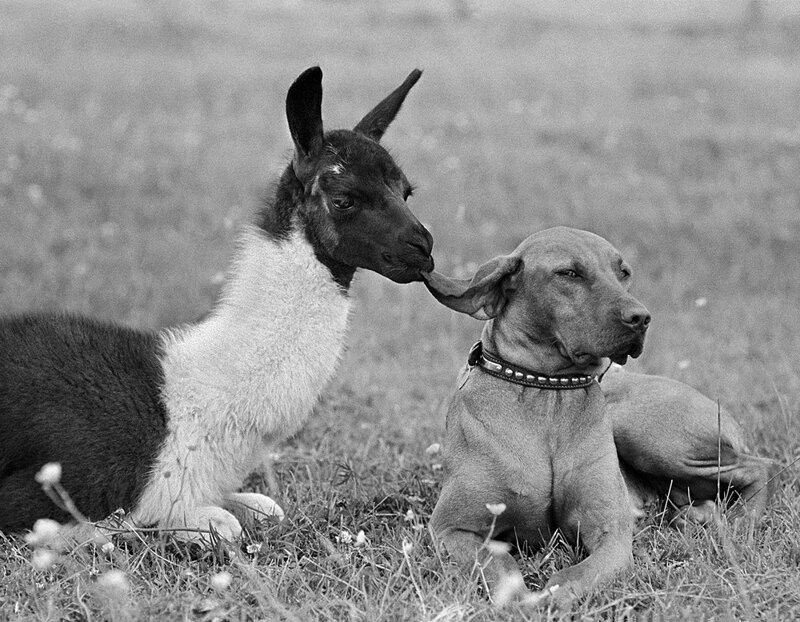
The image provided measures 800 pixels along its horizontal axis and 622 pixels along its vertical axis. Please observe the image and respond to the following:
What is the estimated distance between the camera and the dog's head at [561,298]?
12.3ft

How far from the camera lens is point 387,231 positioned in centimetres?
395

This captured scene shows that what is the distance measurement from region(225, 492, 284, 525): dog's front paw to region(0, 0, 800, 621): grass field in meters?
0.14

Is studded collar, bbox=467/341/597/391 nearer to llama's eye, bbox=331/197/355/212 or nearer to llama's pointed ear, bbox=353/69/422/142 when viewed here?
llama's eye, bbox=331/197/355/212

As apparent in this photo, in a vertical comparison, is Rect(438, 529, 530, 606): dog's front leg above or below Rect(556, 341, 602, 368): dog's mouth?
below

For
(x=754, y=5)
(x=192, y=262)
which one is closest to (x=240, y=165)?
(x=192, y=262)

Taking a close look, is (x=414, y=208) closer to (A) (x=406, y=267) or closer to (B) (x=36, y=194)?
(B) (x=36, y=194)

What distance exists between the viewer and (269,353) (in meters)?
4.08

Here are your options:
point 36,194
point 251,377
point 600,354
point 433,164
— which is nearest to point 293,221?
point 251,377

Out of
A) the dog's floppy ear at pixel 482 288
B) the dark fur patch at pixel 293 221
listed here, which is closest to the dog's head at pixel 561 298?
the dog's floppy ear at pixel 482 288

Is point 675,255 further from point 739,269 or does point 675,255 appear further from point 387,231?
point 387,231

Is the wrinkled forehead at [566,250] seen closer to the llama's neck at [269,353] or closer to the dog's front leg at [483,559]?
the llama's neck at [269,353]

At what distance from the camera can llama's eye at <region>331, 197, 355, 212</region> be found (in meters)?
4.00

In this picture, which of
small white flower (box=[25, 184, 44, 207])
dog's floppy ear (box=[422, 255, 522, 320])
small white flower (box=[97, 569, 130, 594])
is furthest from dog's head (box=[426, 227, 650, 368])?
small white flower (box=[25, 184, 44, 207])

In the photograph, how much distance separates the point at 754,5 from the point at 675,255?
1227 cm
